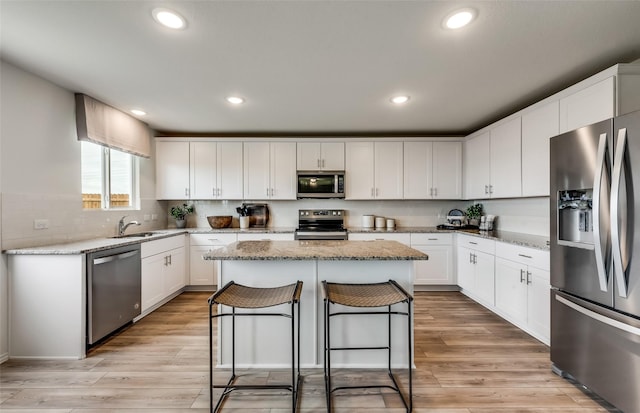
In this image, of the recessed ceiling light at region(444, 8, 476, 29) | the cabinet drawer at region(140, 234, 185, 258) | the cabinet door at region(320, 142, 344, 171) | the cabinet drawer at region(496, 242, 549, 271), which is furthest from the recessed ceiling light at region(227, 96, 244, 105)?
the cabinet drawer at region(496, 242, 549, 271)

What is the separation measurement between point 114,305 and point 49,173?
1.36 m

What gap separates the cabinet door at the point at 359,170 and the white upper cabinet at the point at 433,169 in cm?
55

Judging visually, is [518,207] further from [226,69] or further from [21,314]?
[21,314]

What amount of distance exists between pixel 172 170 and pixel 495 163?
4563 millimetres

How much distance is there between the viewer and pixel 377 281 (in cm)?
221

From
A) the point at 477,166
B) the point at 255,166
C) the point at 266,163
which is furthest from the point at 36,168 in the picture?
the point at 477,166

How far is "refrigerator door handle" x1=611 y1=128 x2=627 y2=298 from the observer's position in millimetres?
1616

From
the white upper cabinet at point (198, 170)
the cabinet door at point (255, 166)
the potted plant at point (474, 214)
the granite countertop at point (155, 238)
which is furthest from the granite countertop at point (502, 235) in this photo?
the white upper cabinet at point (198, 170)

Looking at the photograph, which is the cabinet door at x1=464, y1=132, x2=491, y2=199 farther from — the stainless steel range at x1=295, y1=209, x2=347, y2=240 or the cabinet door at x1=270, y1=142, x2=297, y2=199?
the cabinet door at x1=270, y1=142, x2=297, y2=199

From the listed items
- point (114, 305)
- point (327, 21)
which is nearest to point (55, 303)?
point (114, 305)

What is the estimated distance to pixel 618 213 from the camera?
5.34ft

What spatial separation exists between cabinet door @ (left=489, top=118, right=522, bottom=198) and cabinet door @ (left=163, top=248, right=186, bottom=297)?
426 cm

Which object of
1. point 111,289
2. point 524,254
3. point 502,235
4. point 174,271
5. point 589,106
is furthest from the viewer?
point 174,271

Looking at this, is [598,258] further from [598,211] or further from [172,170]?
[172,170]
